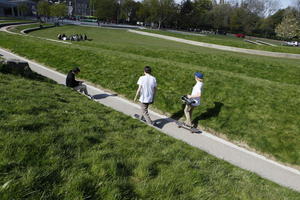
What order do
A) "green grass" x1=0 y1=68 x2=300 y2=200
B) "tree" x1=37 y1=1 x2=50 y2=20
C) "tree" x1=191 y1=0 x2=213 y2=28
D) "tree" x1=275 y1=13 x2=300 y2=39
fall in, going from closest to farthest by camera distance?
"green grass" x1=0 y1=68 x2=300 y2=200 < "tree" x1=37 y1=1 x2=50 y2=20 < "tree" x1=275 y1=13 x2=300 y2=39 < "tree" x1=191 y1=0 x2=213 y2=28

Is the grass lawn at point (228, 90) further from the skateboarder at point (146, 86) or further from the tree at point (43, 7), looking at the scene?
the tree at point (43, 7)

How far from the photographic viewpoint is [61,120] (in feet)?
15.4

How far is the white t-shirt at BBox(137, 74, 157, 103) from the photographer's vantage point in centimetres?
653

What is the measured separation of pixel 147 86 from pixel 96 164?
3772 millimetres

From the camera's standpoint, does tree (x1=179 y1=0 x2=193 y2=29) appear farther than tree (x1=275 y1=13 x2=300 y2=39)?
Yes

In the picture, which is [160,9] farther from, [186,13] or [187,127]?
[187,127]

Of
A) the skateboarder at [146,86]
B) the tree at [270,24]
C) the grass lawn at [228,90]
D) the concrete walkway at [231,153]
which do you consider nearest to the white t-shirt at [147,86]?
the skateboarder at [146,86]

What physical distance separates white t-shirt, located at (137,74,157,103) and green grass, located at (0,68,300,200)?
55.8 inches

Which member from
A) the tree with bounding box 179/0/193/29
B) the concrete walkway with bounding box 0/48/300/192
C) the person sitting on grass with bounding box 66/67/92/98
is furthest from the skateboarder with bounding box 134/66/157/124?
the tree with bounding box 179/0/193/29

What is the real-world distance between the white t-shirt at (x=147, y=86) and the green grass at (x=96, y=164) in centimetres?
142

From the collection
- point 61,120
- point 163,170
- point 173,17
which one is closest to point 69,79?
point 61,120

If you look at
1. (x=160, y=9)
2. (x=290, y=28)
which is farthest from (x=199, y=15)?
(x=290, y=28)

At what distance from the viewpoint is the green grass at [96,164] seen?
8.48 feet

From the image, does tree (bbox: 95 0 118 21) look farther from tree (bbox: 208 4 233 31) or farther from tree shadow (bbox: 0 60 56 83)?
tree shadow (bbox: 0 60 56 83)
